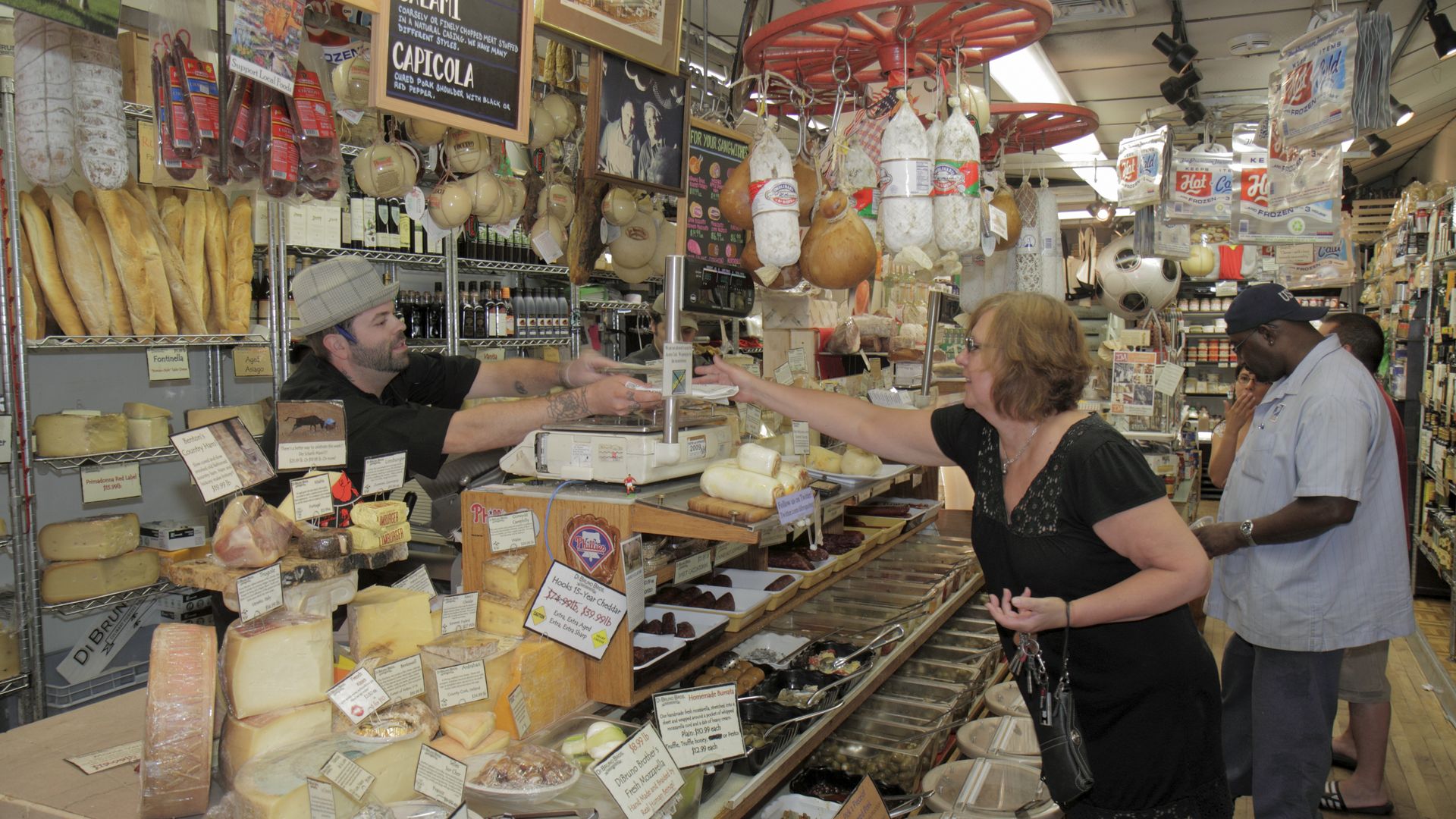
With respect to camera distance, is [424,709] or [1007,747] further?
[1007,747]

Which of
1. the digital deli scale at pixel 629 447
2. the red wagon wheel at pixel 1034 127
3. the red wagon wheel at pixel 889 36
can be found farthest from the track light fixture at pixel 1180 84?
the digital deli scale at pixel 629 447

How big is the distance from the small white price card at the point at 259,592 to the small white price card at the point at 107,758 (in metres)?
0.46

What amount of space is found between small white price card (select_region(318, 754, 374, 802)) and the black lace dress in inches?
56.8

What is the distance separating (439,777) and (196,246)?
3.49 meters

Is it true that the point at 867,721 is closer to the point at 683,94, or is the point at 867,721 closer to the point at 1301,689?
the point at 1301,689

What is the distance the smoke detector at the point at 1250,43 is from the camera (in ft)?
21.1

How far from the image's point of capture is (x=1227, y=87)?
312 inches

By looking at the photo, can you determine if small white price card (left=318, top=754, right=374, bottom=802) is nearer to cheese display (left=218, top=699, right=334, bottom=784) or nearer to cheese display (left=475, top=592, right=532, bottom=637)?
cheese display (left=218, top=699, right=334, bottom=784)

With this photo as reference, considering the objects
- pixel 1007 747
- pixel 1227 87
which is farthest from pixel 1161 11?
pixel 1007 747

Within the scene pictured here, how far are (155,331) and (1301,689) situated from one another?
15.3 feet

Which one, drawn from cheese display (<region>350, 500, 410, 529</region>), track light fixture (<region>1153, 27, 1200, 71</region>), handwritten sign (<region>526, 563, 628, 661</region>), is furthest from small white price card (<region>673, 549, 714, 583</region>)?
track light fixture (<region>1153, 27, 1200, 71</region>)

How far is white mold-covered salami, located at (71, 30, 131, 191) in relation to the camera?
2.08 metres

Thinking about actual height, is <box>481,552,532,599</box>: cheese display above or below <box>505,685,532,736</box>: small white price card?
above

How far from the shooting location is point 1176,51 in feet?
18.7
